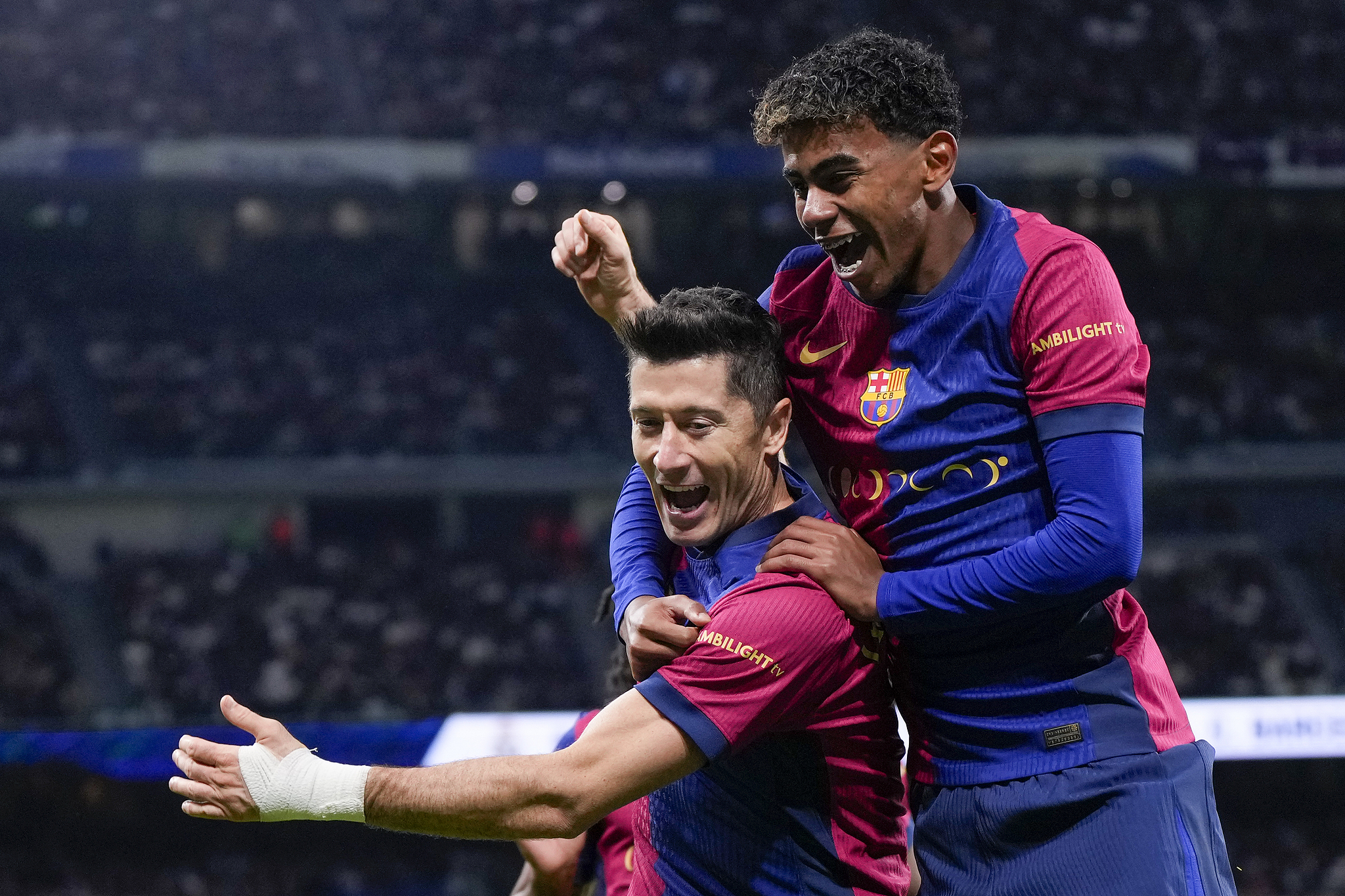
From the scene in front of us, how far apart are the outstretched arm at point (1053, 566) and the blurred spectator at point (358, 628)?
1130 centimetres

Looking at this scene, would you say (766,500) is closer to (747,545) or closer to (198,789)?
(747,545)

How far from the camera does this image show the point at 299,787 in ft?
7.14

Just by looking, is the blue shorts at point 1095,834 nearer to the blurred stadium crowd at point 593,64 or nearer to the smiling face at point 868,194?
the smiling face at point 868,194

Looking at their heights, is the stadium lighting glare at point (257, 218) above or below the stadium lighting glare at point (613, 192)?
above

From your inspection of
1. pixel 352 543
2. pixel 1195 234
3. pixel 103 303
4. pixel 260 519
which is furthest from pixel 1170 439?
pixel 103 303

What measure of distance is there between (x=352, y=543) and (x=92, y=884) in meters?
6.56

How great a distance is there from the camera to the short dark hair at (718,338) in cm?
253

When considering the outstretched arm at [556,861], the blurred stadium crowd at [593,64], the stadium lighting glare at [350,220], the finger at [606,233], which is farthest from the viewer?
the stadium lighting glare at [350,220]

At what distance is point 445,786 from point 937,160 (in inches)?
57.8

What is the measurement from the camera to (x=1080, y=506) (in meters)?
2.26

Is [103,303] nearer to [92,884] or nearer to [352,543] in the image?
[352,543]

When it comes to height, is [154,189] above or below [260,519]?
above

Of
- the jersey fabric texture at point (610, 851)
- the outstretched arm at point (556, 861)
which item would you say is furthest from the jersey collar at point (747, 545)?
the outstretched arm at point (556, 861)

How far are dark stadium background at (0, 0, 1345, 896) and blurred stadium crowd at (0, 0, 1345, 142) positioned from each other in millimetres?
58
